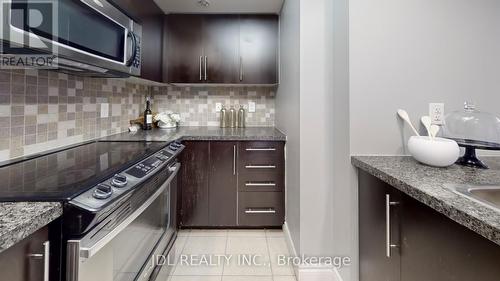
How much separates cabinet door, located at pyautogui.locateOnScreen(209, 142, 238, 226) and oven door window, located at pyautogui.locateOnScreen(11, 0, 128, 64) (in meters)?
1.12

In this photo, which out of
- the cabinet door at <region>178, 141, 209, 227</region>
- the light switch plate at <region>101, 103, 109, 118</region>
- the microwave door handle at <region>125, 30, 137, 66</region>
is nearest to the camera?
the microwave door handle at <region>125, 30, 137, 66</region>

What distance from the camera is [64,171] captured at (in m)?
1.01

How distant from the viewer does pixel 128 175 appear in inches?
41.5

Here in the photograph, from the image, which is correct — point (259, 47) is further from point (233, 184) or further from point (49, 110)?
point (49, 110)

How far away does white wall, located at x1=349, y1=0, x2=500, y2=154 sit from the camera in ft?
4.33

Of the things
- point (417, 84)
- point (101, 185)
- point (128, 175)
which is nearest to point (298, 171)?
point (417, 84)

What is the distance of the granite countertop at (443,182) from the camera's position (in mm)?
608

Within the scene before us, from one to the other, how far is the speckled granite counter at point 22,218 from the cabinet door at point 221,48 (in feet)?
7.04

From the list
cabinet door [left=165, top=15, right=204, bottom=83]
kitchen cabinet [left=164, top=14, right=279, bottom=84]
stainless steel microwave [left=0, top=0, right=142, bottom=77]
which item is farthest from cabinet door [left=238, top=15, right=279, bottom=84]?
stainless steel microwave [left=0, top=0, right=142, bottom=77]

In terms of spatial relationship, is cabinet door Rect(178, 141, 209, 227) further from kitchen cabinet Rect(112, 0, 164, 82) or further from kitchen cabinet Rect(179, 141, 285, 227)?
kitchen cabinet Rect(112, 0, 164, 82)

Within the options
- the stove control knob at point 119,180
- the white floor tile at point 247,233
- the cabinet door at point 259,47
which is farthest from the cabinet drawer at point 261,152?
the stove control knob at point 119,180

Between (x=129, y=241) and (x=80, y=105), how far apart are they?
1120 millimetres

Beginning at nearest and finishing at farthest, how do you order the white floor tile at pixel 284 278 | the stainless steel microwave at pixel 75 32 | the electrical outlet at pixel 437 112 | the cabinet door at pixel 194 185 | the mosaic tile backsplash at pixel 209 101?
1. the stainless steel microwave at pixel 75 32
2. the electrical outlet at pixel 437 112
3. the white floor tile at pixel 284 278
4. the cabinet door at pixel 194 185
5. the mosaic tile backsplash at pixel 209 101

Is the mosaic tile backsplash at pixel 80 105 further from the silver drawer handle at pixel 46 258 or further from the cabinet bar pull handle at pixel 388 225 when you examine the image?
the cabinet bar pull handle at pixel 388 225
